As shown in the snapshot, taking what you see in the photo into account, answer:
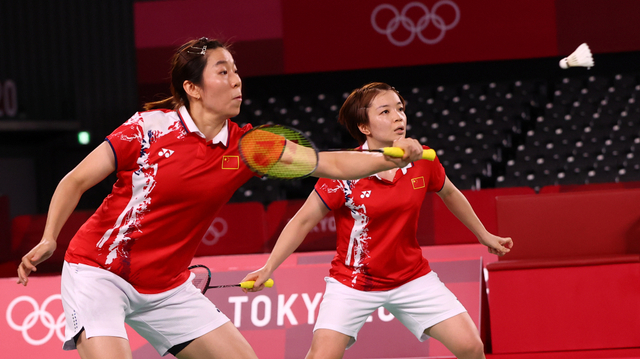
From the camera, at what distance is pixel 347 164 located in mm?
2326

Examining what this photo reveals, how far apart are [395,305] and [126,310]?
3.80 feet

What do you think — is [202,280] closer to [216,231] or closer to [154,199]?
[154,199]

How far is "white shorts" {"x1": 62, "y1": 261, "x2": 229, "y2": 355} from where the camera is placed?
2246mm

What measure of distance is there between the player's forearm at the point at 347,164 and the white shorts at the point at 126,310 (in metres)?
0.72

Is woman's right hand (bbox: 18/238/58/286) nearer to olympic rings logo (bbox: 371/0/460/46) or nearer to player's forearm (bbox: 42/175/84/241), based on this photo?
player's forearm (bbox: 42/175/84/241)

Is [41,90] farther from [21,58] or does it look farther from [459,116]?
[459,116]

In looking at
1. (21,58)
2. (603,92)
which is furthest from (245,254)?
(21,58)

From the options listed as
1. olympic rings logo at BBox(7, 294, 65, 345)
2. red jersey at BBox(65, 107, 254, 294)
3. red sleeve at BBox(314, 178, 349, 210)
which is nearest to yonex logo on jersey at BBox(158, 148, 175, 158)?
red jersey at BBox(65, 107, 254, 294)

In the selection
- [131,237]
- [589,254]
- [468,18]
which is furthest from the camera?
[468,18]

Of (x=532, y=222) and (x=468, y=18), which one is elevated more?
(x=468, y=18)

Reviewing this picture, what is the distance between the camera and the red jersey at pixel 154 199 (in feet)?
7.66

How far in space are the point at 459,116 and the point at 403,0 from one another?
2.03 meters

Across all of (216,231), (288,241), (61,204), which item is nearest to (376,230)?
(288,241)

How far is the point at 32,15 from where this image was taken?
11.8 meters
